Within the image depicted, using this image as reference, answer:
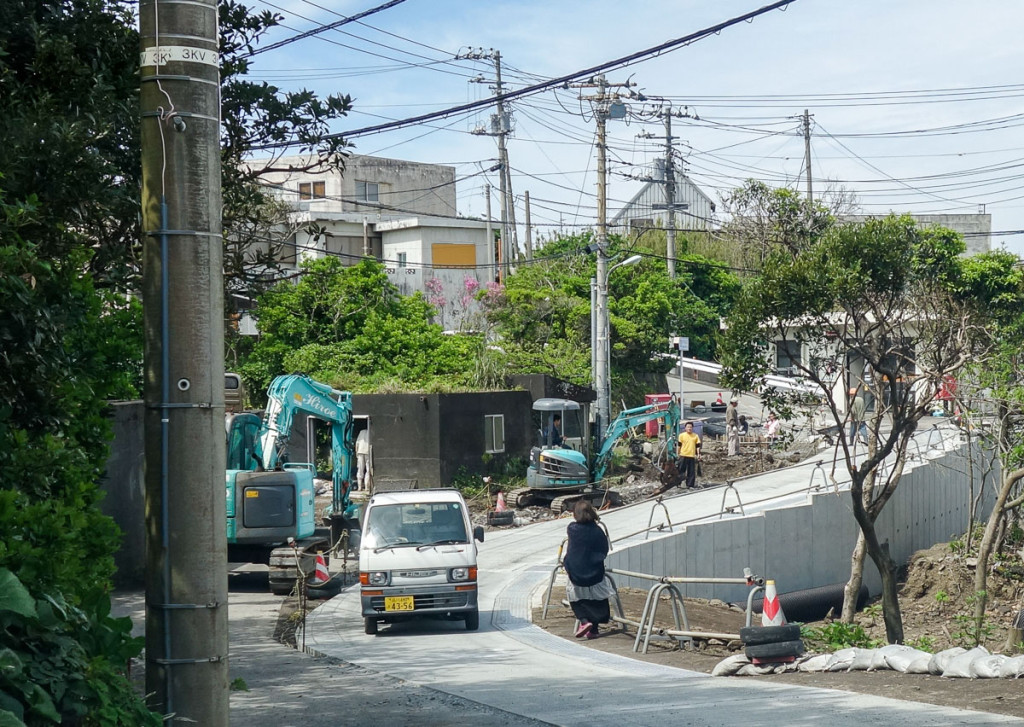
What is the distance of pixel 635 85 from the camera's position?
3812 centimetres

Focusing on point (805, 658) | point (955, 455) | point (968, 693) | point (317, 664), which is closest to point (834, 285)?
point (805, 658)

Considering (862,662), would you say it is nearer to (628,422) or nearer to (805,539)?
(805,539)

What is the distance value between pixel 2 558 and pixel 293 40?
11.0 metres

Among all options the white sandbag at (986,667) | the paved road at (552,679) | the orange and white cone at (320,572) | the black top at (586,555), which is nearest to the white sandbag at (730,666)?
the paved road at (552,679)

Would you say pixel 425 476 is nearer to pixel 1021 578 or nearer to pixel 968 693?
pixel 1021 578

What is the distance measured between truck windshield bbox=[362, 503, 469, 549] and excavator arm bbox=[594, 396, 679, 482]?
1529 cm

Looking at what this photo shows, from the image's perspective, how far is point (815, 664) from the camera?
1198 centimetres

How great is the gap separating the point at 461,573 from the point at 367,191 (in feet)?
154

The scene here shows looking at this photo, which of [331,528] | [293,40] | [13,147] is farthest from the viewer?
[331,528]

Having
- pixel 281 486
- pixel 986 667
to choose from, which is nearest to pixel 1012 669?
pixel 986 667

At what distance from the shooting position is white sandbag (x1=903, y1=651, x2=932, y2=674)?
1112 cm

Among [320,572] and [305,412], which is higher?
[305,412]

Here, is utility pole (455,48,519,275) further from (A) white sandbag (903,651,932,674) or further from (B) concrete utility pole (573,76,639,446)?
(A) white sandbag (903,651,932,674)

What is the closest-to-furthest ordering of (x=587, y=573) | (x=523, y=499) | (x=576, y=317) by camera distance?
(x=587, y=573), (x=523, y=499), (x=576, y=317)
